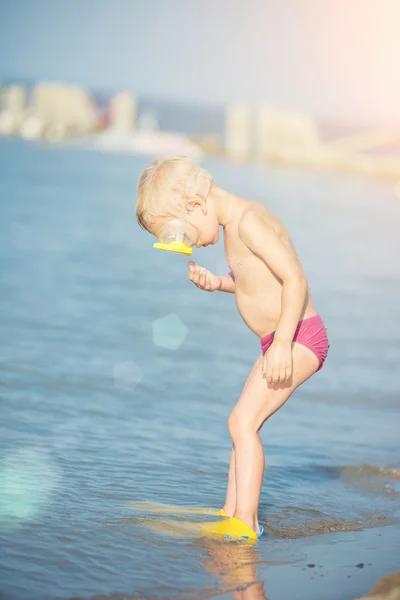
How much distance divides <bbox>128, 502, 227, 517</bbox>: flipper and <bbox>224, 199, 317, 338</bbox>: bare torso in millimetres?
605

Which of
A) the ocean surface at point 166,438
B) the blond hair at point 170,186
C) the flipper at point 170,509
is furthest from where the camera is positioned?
the flipper at point 170,509

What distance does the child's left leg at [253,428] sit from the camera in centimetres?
283

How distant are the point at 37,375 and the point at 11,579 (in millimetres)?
2630

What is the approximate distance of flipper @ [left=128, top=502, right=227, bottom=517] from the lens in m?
3.04

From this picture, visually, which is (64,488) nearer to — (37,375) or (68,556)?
(68,556)

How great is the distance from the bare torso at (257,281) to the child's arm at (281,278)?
0.14 feet

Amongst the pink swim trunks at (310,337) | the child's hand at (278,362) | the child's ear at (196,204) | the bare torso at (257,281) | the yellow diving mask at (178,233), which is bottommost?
the child's hand at (278,362)

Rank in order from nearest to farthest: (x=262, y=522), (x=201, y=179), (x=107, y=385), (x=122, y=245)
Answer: (x=201, y=179) → (x=262, y=522) → (x=107, y=385) → (x=122, y=245)

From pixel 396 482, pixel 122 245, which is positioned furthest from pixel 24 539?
pixel 122 245

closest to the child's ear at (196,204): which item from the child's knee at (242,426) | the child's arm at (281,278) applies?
the child's arm at (281,278)

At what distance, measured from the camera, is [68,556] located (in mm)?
2584

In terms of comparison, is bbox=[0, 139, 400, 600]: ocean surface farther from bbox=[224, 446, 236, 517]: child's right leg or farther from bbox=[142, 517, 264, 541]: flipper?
bbox=[224, 446, 236, 517]: child's right leg

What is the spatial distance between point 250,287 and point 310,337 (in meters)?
0.23

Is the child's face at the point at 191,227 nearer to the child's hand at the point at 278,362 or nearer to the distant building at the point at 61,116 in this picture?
the child's hand at the point at 278,362
